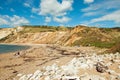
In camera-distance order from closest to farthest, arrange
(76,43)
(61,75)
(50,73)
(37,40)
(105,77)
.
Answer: (105,77)
(61,75)
(50,73)
(76,43)
(37,40)

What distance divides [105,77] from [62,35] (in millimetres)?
119697

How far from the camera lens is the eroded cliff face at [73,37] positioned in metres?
92.4

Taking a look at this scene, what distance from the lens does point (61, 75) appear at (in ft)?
55.9

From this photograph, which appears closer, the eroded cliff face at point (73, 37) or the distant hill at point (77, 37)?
the distant hill at point (77, 37)

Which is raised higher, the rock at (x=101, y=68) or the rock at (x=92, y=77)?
the rock at (x=101, y=68)

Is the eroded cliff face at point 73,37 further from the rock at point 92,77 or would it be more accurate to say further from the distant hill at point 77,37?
the rock at point 92,77

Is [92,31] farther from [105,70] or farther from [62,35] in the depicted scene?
[105,70]

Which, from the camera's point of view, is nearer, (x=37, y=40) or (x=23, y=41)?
(x=37, y=40)

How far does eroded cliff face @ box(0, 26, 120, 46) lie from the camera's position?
3640 inches

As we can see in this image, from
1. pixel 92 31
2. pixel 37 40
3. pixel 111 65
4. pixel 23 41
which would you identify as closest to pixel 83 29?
pixel 92 31

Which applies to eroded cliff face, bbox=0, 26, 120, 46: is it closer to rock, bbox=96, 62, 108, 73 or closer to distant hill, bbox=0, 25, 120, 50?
distant hill, bbox=0, 25, 120, 50

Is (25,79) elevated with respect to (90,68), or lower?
lower

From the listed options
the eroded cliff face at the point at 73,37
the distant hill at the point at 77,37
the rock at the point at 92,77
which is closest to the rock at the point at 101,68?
the rock at the point at 92,77

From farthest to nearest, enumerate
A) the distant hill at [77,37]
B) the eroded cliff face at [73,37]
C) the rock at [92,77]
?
1. the eroded cliff face at [73,37]
2. the distant hill at [77,37]
3. the rock at [92,77]
